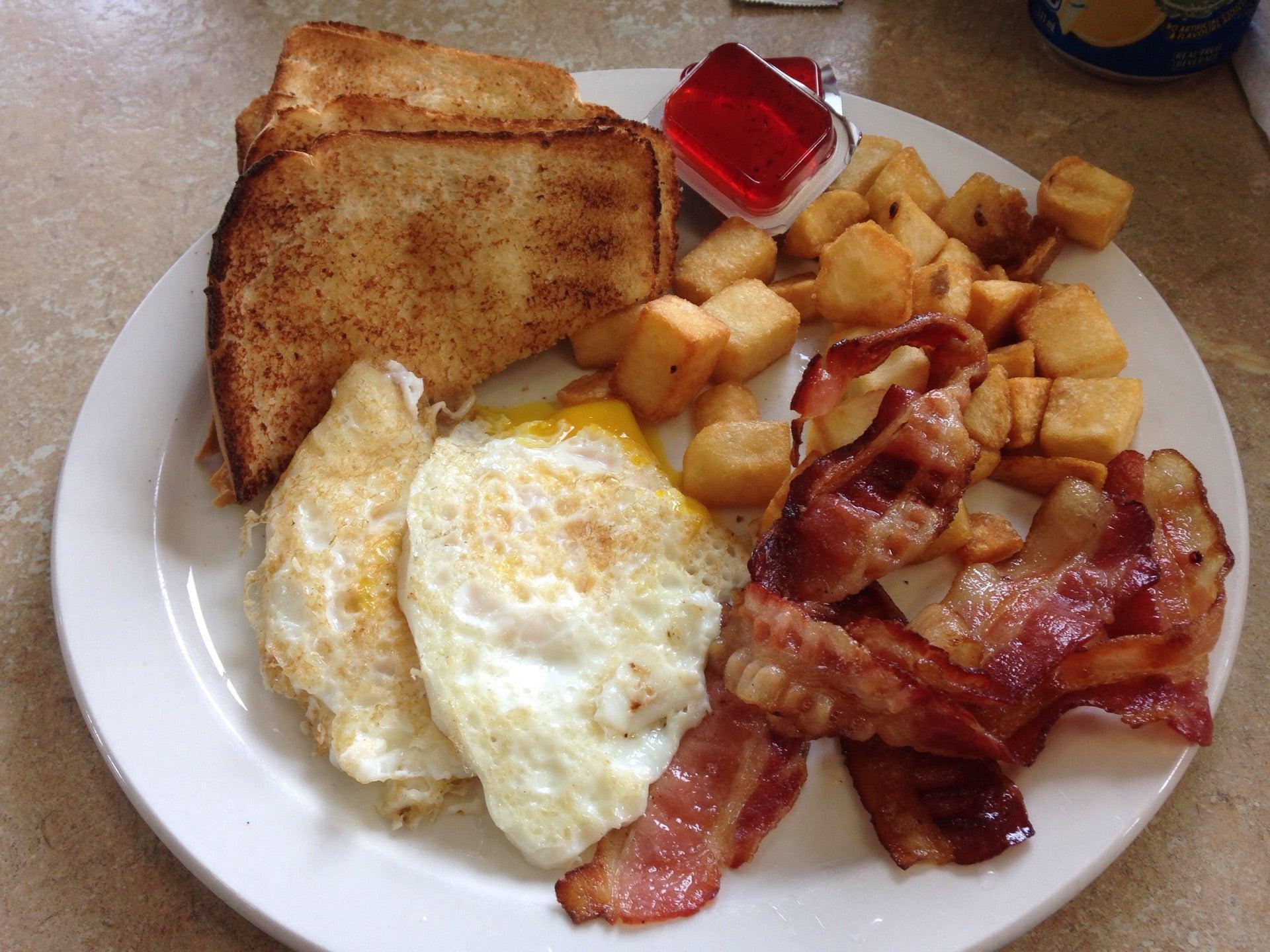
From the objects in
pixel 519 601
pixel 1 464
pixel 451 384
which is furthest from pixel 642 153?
pixel 1 464

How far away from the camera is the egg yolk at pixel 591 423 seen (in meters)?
1.88

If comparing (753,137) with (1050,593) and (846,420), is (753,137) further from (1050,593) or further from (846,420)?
(1050,593)

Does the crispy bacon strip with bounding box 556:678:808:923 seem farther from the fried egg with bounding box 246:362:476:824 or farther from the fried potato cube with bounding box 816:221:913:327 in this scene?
the fried potato cube with bounding box 816:221:913:327

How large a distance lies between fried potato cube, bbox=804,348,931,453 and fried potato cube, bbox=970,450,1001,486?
172 millimetres

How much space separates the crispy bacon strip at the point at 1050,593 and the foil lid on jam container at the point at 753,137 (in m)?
0.89

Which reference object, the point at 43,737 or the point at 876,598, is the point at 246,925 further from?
the point at 876,598

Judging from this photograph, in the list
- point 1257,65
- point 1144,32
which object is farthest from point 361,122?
point 1257,65

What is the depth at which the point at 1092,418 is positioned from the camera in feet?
5.71

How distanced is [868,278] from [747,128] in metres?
0.53

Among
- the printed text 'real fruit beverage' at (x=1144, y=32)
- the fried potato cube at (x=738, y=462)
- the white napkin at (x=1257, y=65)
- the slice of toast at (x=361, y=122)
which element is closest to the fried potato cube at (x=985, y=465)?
the fried potato cube at (x=738, y=462)

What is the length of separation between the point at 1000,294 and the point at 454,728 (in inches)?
51.9

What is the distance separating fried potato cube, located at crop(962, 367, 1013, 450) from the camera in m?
1.72

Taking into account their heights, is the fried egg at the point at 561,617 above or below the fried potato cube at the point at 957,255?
below

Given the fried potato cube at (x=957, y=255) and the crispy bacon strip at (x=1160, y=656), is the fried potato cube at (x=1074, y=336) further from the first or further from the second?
the crispy bacon strip at (x=1160, y=656)
